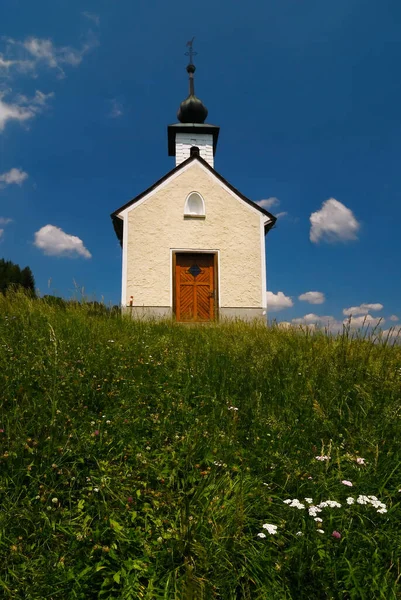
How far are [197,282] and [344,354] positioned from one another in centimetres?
868

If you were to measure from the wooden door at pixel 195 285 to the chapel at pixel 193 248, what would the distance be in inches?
1.4

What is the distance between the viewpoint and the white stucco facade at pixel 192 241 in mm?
12375

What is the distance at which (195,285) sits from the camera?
42.0 ft

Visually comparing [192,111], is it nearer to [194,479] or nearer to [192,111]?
[192,111]

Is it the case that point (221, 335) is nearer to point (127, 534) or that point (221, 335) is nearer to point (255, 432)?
point (255, 432)

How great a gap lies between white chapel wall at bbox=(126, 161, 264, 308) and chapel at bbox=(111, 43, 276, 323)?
0.03 metres

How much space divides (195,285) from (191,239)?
1.70m

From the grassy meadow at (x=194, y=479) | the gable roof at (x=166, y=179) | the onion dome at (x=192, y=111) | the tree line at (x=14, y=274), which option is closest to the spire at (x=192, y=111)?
the onion dome at (x=192, y=111)

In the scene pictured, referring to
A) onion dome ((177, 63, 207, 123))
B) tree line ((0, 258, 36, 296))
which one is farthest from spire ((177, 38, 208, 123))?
tree line ((0, 258, 36, 296))

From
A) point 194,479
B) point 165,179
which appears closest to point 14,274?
point 165,179

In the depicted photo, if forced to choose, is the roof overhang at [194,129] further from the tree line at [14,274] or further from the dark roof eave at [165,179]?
the tree line at [14,274]

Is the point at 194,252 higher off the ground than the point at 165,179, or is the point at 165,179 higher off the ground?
the point at 165,179

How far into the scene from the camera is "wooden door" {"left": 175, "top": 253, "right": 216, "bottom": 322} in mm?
12666

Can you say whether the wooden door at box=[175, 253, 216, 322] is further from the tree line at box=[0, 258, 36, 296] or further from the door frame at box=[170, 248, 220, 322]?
the tree line at box=[0, 258, 36, 296]
